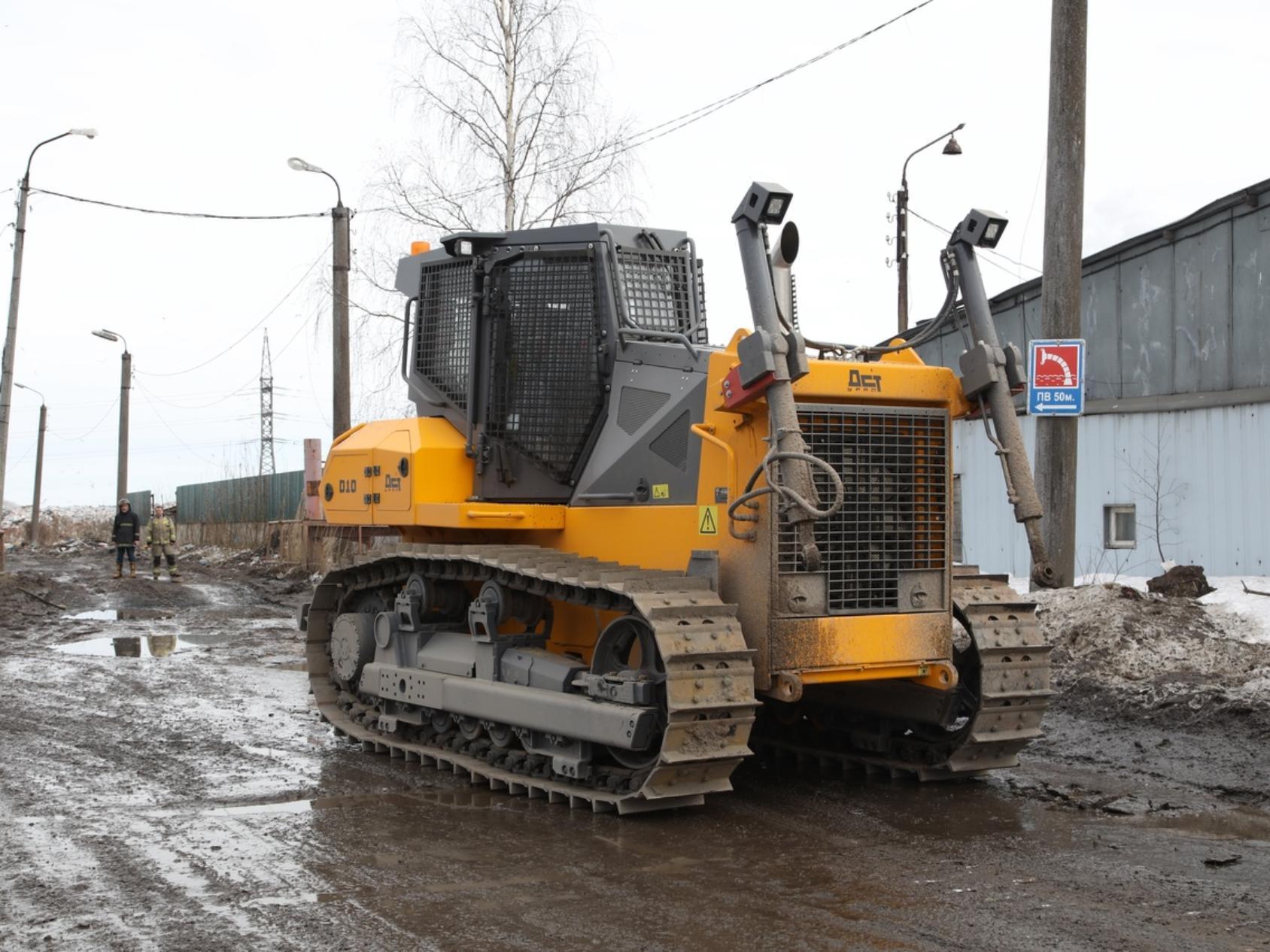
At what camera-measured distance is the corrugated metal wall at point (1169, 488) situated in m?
14.8

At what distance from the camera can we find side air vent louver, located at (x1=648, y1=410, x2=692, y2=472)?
806 cm

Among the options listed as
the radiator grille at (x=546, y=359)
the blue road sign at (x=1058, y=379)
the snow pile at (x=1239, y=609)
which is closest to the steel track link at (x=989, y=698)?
the radiator grille at (x=546, y=359)

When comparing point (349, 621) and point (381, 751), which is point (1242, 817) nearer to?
point (381, 751)

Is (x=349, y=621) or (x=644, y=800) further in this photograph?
(x=349, y=621)

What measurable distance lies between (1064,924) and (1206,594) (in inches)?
325

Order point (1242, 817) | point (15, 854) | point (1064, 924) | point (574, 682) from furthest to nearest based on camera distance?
point (574, 682) < point (1242, 817) < point (15, 854) < point (1064, 924)

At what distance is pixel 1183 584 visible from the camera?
12.9m

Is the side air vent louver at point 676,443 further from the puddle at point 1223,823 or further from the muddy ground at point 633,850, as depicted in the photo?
the puddle at point 1223,823

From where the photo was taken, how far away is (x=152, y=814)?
7457 mm

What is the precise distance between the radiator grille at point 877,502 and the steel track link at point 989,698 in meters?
0.66

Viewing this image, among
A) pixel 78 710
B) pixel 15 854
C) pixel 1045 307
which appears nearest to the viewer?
pixel 15 854

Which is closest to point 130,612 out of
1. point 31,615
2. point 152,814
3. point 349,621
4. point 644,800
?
point 31,615

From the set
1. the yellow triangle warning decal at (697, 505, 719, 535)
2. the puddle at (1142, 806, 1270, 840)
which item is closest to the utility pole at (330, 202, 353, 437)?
the yellow triangle warning decal at (697, 505, 719, 535)

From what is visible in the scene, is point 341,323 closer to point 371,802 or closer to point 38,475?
point 371,802
